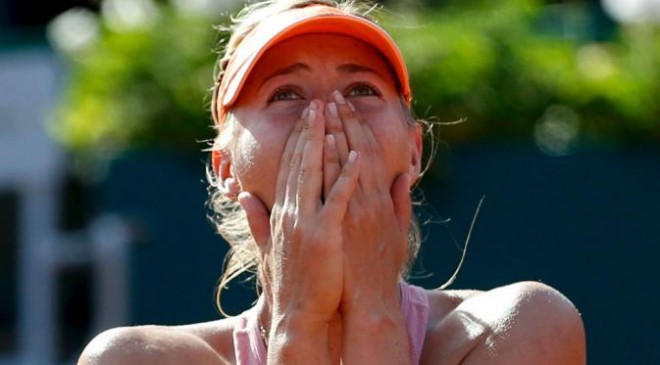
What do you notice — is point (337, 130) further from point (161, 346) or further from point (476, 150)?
point (476, 150)

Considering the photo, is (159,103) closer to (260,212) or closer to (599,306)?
(599,306)

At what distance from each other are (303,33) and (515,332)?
2.24 ft

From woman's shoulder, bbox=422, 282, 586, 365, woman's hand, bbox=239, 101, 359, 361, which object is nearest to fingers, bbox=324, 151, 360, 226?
woman's hand, bbox=239, 101, 359, 361

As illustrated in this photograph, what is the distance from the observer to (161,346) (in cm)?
314

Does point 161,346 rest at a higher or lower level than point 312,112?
lower

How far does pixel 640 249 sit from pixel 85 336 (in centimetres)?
373

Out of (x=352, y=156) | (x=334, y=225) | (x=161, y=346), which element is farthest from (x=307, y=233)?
(x=161, y=346)

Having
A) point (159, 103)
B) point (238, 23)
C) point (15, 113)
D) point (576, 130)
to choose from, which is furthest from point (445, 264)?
point (15, 113)

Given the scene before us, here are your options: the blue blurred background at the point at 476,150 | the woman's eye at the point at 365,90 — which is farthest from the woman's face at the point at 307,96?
the blue blurred background at the point at 476,150

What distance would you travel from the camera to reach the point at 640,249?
21.5 feet

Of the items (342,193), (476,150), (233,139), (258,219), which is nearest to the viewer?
(342,193)

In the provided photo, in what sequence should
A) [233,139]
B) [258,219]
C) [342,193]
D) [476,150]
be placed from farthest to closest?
[476,150]
[233,139]
[258,219]
[342,193]

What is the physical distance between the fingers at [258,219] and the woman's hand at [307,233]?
1.6 inches

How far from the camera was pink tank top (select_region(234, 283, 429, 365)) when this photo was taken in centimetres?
317
